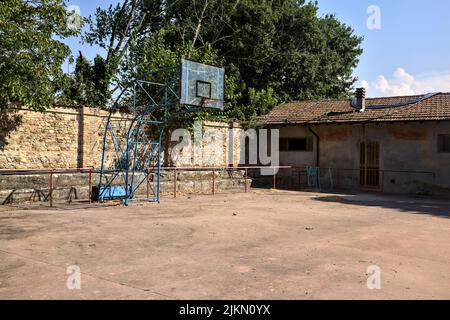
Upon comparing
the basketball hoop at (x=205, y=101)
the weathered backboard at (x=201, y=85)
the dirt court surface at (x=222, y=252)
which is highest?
the weathered backboard at (x=201, y=85)

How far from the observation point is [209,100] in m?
13.7

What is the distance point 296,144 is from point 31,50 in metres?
13.9

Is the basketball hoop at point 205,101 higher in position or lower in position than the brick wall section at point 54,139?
higher

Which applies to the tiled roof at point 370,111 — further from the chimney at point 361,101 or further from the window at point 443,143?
the window at point 443,143

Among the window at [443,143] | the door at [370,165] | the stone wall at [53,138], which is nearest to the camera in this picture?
the stone wall at [53,138]

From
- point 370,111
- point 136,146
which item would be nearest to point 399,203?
point 370,111

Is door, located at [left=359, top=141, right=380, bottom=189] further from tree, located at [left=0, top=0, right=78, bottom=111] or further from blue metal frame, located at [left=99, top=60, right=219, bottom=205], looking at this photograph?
tree, located at [left=0, top=0, right=78, bottom=111]

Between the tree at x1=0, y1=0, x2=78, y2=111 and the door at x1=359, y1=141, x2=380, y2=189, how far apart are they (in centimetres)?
1356

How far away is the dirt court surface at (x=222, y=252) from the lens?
5.36 metres

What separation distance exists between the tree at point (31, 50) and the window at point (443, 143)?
14.8 m

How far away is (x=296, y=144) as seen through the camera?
23.1m

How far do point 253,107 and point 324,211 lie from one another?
12.4 m

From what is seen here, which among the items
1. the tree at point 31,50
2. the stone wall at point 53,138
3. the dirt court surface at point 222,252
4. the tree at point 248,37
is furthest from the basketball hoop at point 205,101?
the tree at point 248,37
